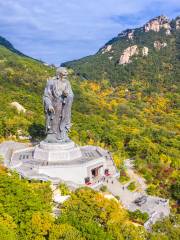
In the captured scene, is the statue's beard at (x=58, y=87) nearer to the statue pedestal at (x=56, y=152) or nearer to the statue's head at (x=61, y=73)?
the statue's head at (x=61, y=73)

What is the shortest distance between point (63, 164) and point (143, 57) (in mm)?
70875

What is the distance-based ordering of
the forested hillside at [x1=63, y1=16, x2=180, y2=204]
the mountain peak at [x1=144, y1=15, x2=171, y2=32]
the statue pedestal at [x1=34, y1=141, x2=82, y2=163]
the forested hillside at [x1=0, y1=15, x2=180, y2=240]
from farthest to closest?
the mountain peak at [x1=144, y1=15, x2=171, y2=32] < the forested hillside at [x1=63, y1=16, x2=180, y2=204] < the statue pedestal at [x1=34, y1=141, x2=82, y2=163] < the forested hillside at [x1=0, y1=15, x2=180, y2=240]

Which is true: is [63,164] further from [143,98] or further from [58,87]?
[143,98]

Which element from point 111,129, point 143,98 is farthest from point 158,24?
point 111,129

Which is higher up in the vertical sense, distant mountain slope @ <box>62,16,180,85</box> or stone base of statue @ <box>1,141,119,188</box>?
distant mountain slope @ <box>62,16,180,85</box>

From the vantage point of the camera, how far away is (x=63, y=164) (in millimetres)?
17562

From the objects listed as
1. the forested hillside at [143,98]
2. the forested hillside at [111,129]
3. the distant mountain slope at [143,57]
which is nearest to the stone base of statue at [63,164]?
the forested hillside at [111,129]

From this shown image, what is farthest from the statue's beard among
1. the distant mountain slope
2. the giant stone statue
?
the distant mountain slope

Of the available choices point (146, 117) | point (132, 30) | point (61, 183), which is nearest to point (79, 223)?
point (61, 183)

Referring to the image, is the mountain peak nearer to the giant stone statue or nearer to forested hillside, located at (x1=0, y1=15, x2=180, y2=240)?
forested hillside, located at (x1=0, y1=15, x2=180, y2=240)

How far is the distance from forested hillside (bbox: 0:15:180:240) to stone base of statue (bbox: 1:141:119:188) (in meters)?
1.32

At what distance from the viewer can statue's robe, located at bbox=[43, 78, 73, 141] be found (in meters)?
19.3

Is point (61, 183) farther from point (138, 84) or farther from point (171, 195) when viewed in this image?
point (138, 84)

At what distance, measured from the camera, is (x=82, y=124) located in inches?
1205
